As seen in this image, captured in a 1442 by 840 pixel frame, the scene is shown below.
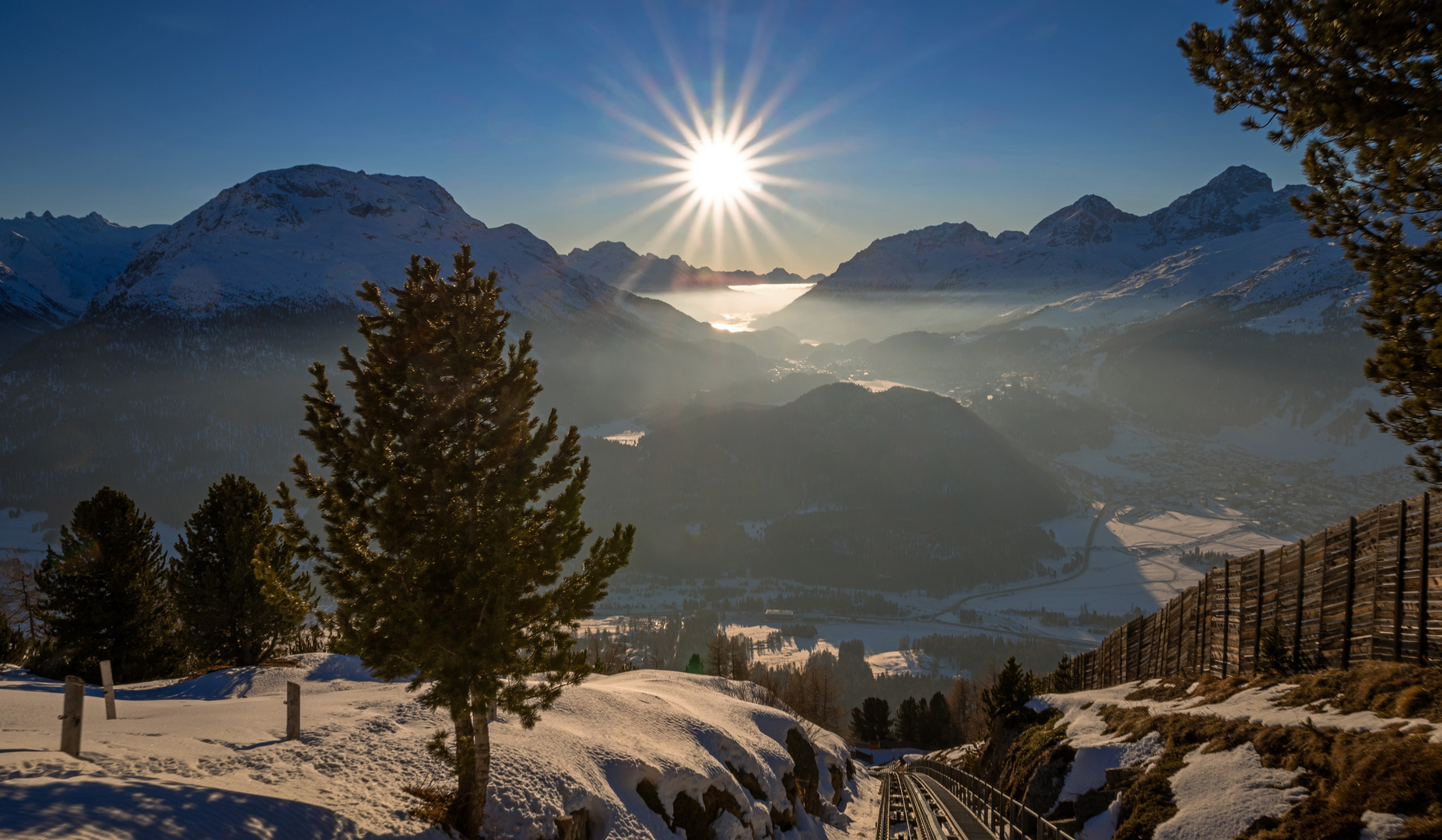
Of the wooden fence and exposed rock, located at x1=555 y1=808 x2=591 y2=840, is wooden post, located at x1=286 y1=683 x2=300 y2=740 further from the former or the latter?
the wooden fence

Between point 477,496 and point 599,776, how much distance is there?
950cm

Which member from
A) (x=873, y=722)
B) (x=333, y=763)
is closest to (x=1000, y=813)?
(x=333, y=763)

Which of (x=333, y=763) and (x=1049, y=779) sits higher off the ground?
(x=333, y=763)

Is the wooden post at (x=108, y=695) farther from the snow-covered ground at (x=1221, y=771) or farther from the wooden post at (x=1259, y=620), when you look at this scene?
the wooden post at (x=1259, y=620)

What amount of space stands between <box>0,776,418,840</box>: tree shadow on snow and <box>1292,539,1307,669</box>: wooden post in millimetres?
21371

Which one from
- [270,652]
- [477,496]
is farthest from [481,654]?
[270,652]

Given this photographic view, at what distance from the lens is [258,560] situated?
1298 cm

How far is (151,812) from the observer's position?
9789 mm

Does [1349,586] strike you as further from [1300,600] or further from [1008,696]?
[1008,696]

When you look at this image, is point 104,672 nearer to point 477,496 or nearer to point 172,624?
point 477,496

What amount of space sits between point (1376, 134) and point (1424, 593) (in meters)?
9.53

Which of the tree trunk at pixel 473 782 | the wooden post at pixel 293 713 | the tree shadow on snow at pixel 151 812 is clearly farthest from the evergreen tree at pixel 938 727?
the tree shadow on snow at pixel 151 812

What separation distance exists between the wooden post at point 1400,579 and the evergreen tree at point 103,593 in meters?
44.5

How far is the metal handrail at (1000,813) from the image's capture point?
671 inches
